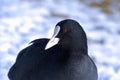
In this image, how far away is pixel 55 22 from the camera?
26.3ft

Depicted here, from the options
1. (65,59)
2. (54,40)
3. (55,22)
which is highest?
(55,22)

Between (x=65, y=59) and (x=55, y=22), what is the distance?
3.32m

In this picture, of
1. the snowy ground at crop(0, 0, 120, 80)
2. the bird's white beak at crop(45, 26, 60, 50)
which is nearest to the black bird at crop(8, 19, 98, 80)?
the bird's white beak at crop(45, 26, 60, 50)

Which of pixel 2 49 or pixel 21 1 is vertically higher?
pixel 21 1

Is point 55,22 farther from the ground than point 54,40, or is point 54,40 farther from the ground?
point 55,22

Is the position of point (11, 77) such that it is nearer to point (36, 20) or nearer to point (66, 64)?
point (66, 64)

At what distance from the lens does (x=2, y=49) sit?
6.53 metres

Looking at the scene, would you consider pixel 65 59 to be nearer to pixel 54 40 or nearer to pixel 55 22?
pixel 54 40

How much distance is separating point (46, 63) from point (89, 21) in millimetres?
3581

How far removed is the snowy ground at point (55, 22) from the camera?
640 cm

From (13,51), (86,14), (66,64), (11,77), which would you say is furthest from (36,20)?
(66,64)

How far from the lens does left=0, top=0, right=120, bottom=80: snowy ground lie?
21.0 feet

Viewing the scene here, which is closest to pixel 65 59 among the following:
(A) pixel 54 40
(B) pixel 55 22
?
(A) pixel 54 40

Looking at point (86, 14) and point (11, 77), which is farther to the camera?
point (86, 14)
